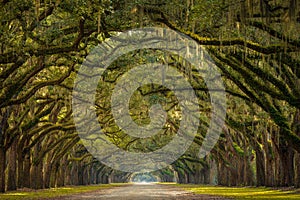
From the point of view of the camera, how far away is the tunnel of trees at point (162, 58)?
687 inches

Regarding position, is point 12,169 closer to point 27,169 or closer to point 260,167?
point 27,169

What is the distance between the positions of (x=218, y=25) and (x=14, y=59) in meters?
8.25

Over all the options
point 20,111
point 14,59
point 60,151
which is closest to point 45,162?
point 60,151

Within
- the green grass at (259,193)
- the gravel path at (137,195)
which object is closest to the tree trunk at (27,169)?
the gravel path at (137,195)

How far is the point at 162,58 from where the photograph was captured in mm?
27406

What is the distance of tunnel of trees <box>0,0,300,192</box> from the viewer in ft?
57.2

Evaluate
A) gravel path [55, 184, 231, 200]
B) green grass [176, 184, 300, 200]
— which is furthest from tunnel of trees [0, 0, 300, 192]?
gravel path [55, 184, 231, 200]

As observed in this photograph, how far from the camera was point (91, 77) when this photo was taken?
27.6 metres

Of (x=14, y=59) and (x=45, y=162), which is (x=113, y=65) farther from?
(x=45, y=162)

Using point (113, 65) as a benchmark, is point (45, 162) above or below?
below

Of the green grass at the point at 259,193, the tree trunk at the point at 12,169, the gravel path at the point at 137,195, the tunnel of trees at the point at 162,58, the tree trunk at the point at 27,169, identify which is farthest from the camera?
the tree trunk at the point at 27,169

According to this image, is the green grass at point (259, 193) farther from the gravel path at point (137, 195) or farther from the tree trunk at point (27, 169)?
the tree trunk at point (27, 169)


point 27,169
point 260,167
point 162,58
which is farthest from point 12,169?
point 260,167

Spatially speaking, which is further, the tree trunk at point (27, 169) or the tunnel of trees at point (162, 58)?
the tree trunk at point (27, 169)
